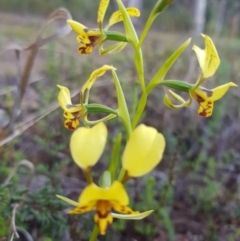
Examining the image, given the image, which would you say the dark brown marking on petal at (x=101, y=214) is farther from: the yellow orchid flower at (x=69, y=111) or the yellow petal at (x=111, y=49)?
the yellow petal at (x=111, y=49)

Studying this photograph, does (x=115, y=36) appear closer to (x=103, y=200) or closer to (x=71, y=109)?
(x=71, y=109)

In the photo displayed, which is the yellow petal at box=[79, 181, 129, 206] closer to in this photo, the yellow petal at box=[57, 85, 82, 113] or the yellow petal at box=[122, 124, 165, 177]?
the yellow petal at box=[122, 124, 165, 177]

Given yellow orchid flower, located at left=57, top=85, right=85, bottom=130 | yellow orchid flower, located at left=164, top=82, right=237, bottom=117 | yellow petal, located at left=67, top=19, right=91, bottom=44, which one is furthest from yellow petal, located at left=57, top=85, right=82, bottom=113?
yellow orchid flower, located at left=164, top=82, right=237, bottom=117

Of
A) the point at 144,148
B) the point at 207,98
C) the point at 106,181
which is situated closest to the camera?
the point at 144,148

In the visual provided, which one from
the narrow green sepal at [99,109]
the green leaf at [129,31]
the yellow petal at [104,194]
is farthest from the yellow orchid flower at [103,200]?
the green leaf at [129,31]

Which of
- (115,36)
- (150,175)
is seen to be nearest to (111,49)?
(115,36)

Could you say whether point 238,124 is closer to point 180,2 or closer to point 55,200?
point 55,200
